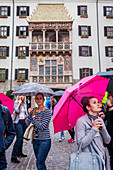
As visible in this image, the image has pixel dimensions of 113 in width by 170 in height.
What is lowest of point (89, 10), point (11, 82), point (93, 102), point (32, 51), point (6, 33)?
point (93, 102)

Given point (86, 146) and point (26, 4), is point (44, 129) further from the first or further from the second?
point (26, 4)

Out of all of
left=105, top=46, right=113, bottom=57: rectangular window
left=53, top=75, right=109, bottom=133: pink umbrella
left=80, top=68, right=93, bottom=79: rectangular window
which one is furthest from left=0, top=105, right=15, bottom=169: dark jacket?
left=105, top=46, right=113, bottom=57: rectangular window

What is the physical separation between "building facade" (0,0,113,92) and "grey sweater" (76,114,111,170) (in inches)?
759

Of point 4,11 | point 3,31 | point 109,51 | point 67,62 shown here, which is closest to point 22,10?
point 4,11

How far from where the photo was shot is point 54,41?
938 inches

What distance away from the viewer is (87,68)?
2292 centimetres

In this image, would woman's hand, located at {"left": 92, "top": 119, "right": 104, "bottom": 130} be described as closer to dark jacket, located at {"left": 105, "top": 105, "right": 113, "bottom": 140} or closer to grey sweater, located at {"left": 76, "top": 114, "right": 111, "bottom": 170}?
grey sweater, located at {"left": 76, "top": 114, "right": 111, "bottom": 170}

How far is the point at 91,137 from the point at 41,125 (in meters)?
1.39

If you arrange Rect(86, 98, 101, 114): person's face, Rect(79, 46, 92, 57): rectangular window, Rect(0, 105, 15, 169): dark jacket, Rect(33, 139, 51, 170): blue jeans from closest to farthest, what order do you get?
Rect(86, 98, 101, 114): person's face < Rect(0, 105, 15, 169): dark jacket < Rect(33, 139, 51, 170): blue jeans < Rect(79, 46, 92, 57): rectangular window

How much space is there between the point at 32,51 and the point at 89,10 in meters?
9.33

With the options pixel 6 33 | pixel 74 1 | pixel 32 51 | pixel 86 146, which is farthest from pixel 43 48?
pixel 86 146

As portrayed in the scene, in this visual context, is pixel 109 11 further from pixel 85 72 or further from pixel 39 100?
pixel 39 100

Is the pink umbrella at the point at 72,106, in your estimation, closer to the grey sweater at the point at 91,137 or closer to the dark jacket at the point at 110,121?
the grey sweater at the point at 91,137

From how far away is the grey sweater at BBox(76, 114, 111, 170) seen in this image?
225 centimetres
